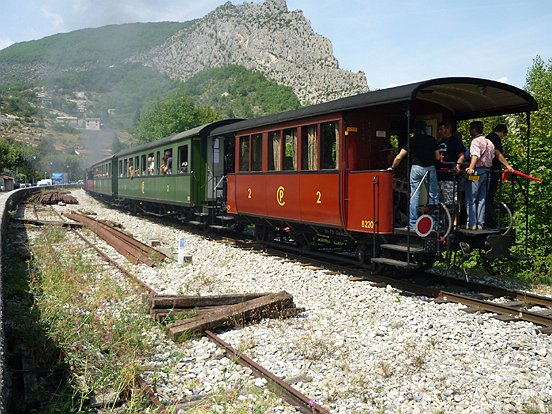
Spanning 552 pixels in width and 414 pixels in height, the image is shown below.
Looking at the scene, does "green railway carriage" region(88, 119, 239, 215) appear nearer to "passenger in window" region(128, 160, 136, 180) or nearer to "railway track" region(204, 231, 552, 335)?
"passenger in window" region(128, 160, 136, 180)

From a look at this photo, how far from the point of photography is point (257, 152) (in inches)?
480

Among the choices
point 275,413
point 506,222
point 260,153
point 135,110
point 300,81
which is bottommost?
point 275,413

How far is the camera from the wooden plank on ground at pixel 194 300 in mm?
6738

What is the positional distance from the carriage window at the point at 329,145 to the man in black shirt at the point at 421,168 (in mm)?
1300

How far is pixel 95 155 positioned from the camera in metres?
114

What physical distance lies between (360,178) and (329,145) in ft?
3.06

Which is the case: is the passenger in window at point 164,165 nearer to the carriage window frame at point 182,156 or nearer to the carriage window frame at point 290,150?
the carriage window frame at point 182,156

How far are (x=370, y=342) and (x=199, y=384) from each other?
190cm

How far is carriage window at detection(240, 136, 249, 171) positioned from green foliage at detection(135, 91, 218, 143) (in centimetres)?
4895

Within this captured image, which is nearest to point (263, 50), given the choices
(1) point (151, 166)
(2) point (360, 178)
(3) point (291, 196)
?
(1) point (151, 166)

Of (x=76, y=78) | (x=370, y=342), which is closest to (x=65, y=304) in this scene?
(x=370, y=342)

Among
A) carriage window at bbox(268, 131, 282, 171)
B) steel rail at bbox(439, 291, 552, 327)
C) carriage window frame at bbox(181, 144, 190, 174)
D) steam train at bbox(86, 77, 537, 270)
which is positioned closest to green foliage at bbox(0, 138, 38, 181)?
carriage window frame at bbox(181, 144, 190, 174)

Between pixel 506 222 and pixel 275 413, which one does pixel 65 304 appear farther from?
pixel 506 222

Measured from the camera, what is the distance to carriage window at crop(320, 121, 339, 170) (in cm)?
919
